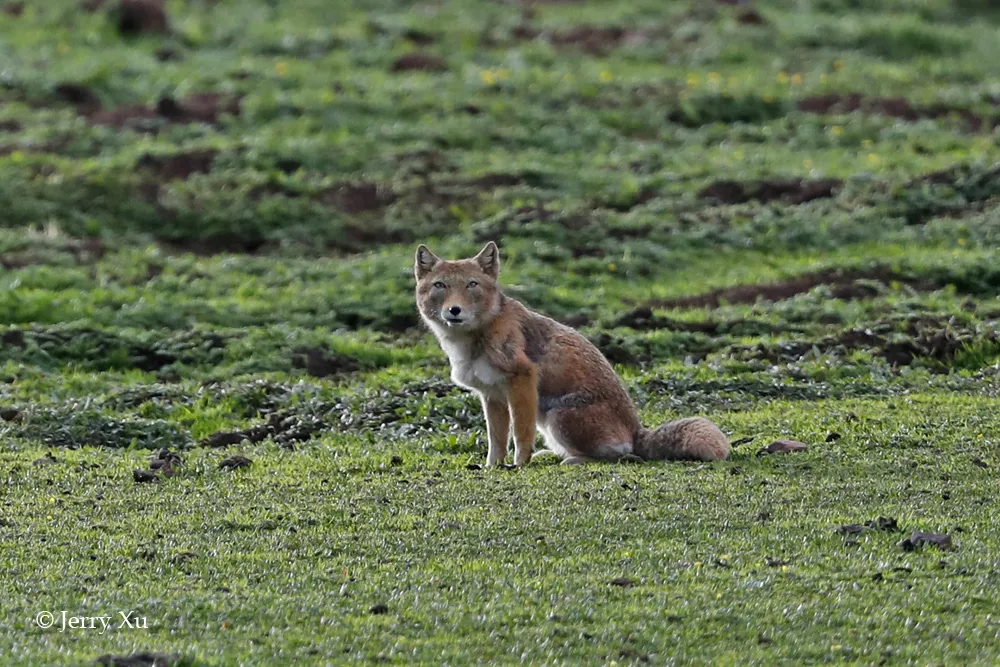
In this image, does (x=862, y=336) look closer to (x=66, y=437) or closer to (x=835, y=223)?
(x=835, y=223)

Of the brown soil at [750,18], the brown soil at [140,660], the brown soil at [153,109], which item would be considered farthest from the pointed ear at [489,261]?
the brown soil at [750,18]

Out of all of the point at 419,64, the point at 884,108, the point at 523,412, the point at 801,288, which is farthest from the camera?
the point at 419,64

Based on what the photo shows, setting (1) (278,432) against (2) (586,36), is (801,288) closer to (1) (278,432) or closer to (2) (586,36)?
(1) (278,432)

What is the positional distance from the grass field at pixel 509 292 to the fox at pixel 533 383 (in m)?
0.41

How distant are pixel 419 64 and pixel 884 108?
10.5 metres

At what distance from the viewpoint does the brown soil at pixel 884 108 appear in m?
31.6

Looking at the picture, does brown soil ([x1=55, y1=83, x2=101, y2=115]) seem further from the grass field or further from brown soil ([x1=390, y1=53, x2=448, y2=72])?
brown soil ([x1=390, y1=53, x2=448, y2=72])

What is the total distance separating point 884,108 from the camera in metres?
32.3

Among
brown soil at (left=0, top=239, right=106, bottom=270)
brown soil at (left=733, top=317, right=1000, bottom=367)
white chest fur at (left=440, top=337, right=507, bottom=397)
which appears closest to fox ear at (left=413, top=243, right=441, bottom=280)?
white chest fur at (left=440, top=337, right=507, bottom=397)

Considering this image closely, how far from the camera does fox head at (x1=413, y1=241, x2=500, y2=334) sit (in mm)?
13719

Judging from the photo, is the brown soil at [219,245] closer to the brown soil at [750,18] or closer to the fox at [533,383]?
the fox at [533,383]

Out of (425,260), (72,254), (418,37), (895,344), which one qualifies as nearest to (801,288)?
(895,344)

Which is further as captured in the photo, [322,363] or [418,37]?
[418,37]

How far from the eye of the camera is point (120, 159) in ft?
88.3
